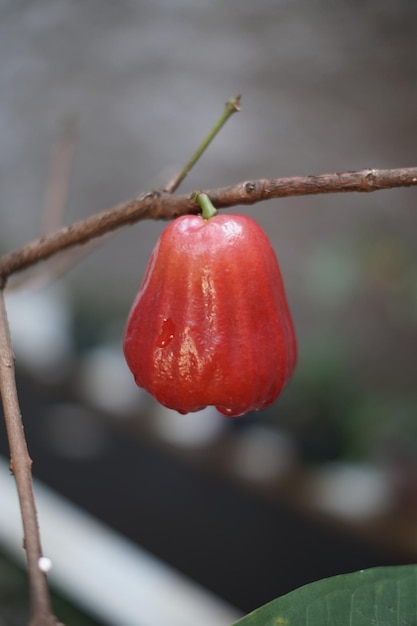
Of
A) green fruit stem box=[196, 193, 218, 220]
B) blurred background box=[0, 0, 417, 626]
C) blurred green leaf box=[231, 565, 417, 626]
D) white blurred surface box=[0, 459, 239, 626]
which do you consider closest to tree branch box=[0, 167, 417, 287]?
green fruit stem box=[196, 193, 218, 220]

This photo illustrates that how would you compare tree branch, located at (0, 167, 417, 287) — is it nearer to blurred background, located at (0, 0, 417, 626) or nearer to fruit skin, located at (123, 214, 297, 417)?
fruit skin, located at (123, 214, 297, 417)

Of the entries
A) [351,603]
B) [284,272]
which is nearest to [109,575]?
[284,272]

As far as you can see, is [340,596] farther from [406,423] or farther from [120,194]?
[120,194]

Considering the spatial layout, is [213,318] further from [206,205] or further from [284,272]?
[284,272]

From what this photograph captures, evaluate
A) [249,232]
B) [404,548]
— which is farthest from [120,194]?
[249,232]

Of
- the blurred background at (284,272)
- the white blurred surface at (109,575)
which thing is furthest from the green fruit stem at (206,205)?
the white blurred surface at (109,575)

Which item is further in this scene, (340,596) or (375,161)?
(375,161)

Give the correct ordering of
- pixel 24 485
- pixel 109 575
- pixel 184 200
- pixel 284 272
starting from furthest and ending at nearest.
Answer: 1. pixel 284 272
2. pixel 109 575
3. pixel 184 200
4. pixel 24 485
